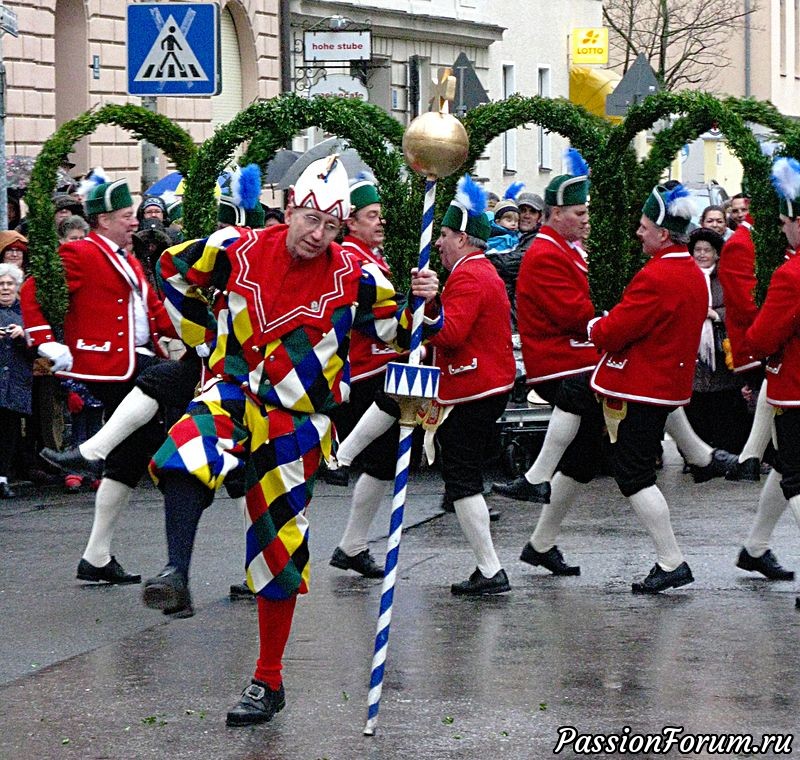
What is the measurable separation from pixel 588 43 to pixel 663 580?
1300 inches

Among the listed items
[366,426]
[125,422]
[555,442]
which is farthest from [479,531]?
[125,422]

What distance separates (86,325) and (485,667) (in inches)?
172

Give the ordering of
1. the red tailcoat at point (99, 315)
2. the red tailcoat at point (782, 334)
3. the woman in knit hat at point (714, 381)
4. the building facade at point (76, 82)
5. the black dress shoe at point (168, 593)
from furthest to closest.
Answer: the building facade at point (76, 82), the woman in knit hat at point (714, 381), the red tailcoat at point (99, 315), the red tailcoat at point (782, 334), the black dress shoe at point (168, 593)

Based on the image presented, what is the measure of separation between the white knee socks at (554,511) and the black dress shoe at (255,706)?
3201 millimetres

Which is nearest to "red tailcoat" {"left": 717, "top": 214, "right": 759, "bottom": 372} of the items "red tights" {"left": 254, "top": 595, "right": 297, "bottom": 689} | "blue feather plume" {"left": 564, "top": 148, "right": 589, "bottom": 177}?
"blue feather plume" {"left": 564, "top": 148, "right": 589, "bottom": 177}

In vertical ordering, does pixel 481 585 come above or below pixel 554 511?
below

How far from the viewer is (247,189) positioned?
9.77 metres

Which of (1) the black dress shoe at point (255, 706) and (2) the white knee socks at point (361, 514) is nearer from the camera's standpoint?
(1) the black dress shoe at point (255, 706)

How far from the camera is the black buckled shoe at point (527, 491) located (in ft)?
33.4

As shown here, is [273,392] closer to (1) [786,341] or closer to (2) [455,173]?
(1) [786,341]

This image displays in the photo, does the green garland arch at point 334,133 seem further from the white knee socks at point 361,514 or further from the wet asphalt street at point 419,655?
the white knee socks at point 361,514

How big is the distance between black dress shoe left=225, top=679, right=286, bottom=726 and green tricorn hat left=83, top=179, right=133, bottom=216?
13.9 feet

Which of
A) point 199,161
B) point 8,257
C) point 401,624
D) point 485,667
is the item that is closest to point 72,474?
point 8,257

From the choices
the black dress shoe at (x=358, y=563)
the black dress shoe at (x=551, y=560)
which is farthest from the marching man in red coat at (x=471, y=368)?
the black dress shoe at (x=358, y=563)
